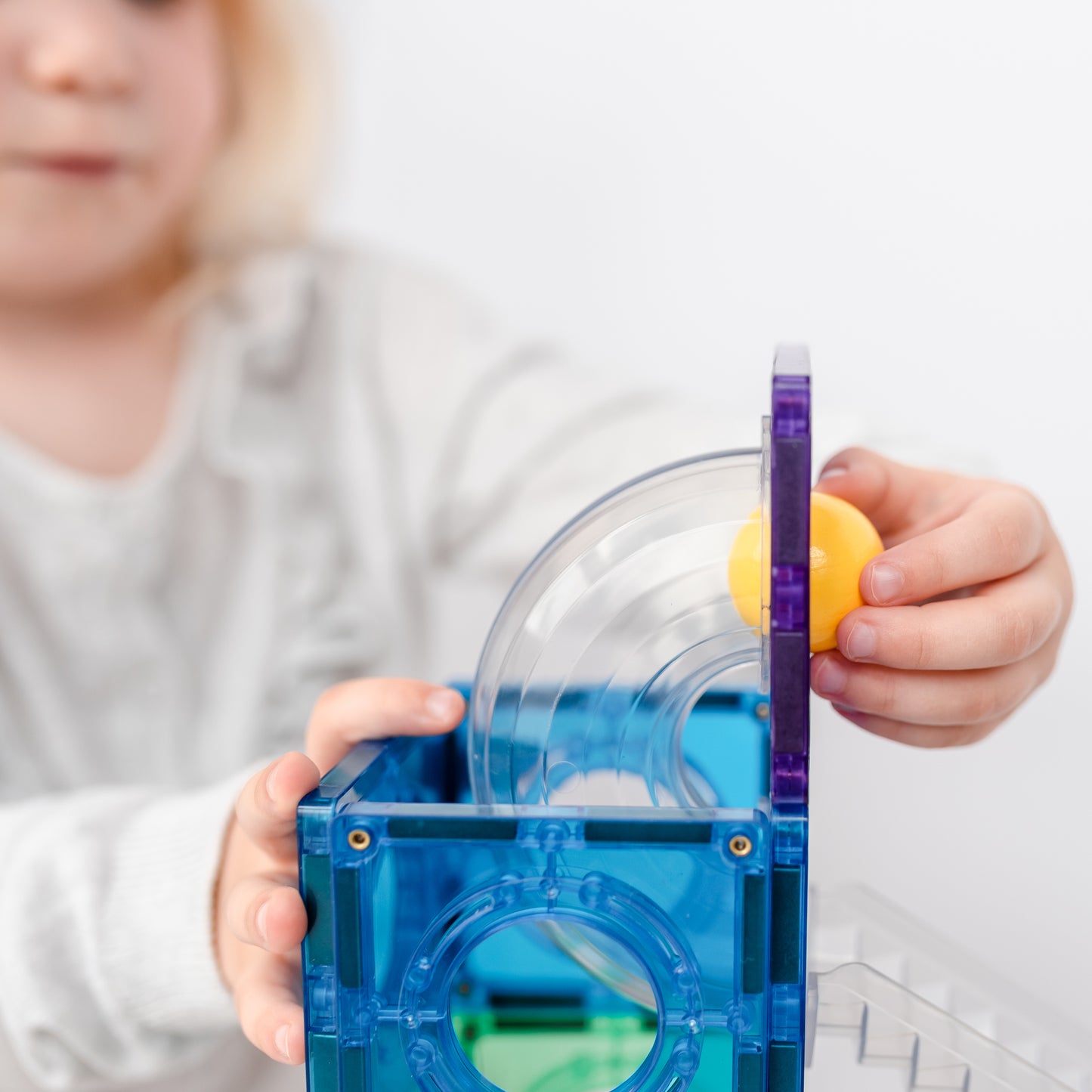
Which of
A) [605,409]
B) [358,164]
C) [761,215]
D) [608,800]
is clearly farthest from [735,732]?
[358,164]

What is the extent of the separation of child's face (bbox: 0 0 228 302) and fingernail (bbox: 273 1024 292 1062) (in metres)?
0.46

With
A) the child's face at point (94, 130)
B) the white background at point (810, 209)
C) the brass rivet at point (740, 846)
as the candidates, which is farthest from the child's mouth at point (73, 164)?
the brass rivet at point (740, 846)

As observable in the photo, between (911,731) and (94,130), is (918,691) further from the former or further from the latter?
(94,130)

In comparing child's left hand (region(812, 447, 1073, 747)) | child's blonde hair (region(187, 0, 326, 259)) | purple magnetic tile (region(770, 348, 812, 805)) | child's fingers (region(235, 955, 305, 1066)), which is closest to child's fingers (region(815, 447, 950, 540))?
child's left hand (region(812, 447, 1073, 747))

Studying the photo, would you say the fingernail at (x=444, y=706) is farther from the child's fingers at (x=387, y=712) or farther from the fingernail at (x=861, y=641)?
the fingernail at (x=861, y=641)

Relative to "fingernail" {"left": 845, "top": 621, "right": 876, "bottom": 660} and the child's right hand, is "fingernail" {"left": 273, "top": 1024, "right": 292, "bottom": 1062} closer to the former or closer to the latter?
the child's right hand

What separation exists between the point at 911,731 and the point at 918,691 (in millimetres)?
30

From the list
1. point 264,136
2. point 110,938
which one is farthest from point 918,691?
point 264,136

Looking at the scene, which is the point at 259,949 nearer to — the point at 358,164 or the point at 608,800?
the point at 608,800

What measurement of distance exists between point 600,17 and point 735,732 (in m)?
0.74

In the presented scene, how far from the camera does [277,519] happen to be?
2.50 feet

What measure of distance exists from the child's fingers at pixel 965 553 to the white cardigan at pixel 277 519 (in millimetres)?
234

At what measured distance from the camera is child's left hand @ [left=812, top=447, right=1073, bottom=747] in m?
0.38

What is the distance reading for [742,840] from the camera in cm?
32
